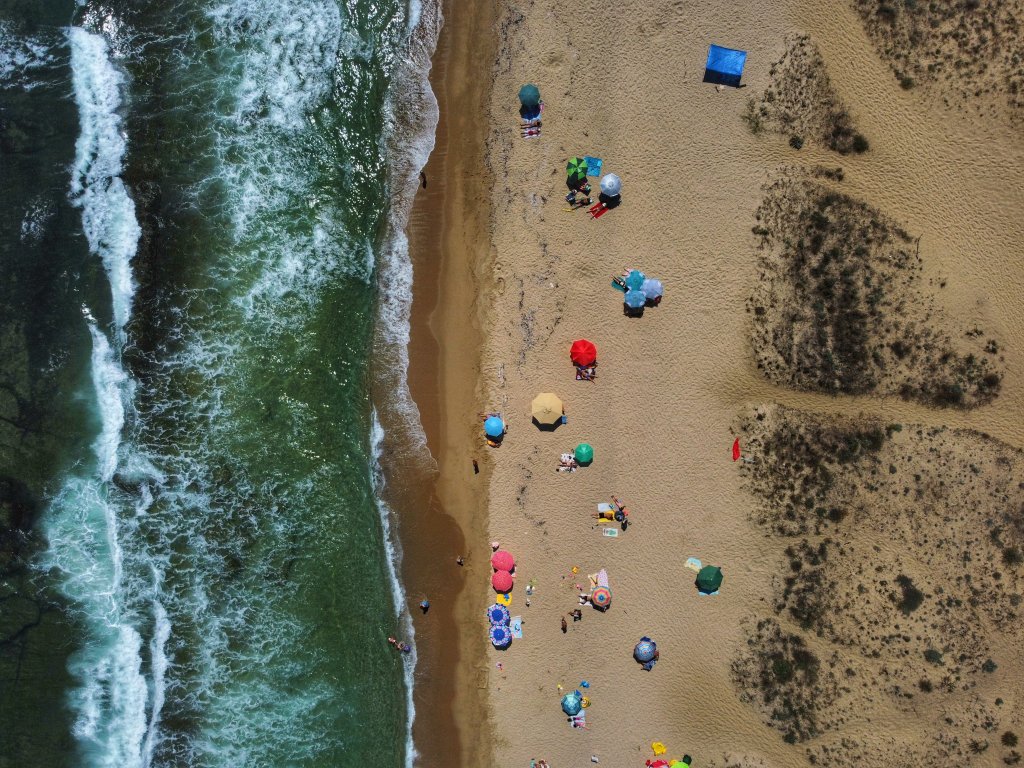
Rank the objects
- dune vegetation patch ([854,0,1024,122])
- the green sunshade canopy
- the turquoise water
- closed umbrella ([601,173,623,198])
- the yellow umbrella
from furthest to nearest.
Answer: the turquoise water < the green sunshade canopy < the yellow umbrella < closed umbrella ([601,173,623,198]) < dune vegetation patch ([854,0,1024,122])

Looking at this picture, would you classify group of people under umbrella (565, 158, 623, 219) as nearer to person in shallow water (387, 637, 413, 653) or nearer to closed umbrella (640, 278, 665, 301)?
closed umbrella (640, 278, 665, 301)

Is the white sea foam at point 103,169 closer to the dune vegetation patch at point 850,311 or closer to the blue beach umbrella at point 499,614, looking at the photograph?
the blue beach umbrella at point 499,614

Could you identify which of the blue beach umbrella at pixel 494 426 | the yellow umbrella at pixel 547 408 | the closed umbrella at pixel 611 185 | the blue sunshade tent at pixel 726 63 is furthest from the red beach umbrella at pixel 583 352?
the blue sunshade tent at pixel 726 63

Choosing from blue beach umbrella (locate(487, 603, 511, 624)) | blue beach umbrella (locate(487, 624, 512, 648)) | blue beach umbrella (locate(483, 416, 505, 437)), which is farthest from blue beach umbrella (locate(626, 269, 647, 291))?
blue beach umbrella (locate(487, 624, 512, 648))

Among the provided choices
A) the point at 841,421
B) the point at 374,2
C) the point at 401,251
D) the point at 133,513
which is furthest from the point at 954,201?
the point at 133,513

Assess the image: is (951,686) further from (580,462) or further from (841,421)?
(580,462)

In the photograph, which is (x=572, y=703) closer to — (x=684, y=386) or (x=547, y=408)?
(x=547, y=408)

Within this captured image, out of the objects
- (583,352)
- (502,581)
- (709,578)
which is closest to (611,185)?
(583,352)
